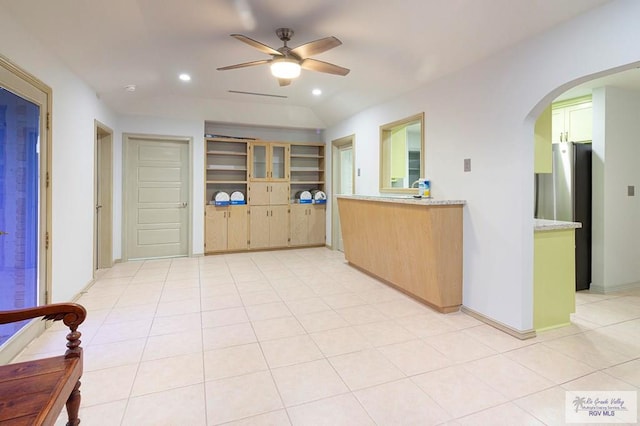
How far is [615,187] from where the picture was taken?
13.5 ft

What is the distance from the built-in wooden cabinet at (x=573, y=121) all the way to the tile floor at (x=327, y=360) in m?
2.04

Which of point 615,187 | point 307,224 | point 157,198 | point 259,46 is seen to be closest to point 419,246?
point 259,46

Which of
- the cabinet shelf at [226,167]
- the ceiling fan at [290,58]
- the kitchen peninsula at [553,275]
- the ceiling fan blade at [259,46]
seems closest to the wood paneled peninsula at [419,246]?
the kitchen peninsula at [553,275]

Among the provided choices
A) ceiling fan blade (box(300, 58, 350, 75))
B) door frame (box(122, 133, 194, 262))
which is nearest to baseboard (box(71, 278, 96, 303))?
door frame (box(122, 133, 194, 262))

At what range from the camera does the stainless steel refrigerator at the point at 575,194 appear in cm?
405

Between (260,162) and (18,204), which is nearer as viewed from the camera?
(18,204)

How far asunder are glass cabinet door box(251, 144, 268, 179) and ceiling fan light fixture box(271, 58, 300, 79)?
3563 mm

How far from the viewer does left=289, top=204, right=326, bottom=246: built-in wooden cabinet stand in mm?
6891

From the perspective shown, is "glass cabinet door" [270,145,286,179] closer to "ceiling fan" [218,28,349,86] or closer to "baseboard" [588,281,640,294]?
"ceiling fan" [218,28,349,86]

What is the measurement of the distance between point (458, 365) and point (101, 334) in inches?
113

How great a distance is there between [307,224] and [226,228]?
5.38 ft

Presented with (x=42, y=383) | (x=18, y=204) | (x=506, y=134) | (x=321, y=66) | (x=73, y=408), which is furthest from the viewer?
Result: (x=321, y=66)

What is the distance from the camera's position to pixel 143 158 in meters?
5.83

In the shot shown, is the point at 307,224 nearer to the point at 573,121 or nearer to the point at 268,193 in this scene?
the point at 268,193
